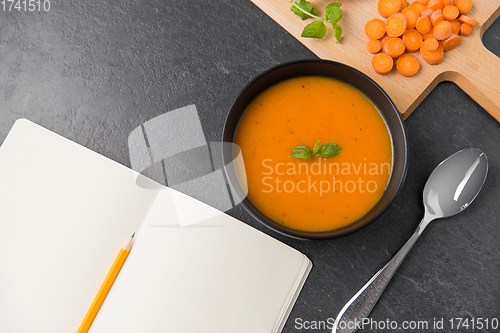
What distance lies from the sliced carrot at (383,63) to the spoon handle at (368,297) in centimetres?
52

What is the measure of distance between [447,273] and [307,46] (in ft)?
3.07

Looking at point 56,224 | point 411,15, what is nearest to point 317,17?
point 411,15

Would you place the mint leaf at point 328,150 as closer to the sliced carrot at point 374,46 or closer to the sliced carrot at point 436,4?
the sliced carrot at point 374,46

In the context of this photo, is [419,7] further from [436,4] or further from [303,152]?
[303,152]

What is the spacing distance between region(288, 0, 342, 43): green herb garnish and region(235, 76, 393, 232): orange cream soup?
0.80 feet

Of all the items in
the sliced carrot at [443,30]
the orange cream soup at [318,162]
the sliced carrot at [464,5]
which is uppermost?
the sliced carrot at [464,5]

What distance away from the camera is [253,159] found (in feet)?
3.53

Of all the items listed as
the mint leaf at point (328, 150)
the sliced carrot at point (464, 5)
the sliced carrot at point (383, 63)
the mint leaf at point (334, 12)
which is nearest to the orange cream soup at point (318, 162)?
the mint leaf at point (328, 150)

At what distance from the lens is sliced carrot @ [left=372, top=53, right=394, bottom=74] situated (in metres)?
1.18

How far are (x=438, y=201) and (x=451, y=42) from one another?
534 mm

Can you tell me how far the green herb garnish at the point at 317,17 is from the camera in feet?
3.87

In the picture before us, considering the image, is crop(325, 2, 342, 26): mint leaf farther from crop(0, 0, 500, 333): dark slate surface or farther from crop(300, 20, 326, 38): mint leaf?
crop(0, 0, 500, 333): dark slate surface

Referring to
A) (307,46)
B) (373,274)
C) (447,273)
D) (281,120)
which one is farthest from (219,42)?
(447,273)

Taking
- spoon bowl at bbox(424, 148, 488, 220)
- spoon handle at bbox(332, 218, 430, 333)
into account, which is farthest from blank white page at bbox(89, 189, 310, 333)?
spoon bowl at bbox(424, 148, 488, 220)
